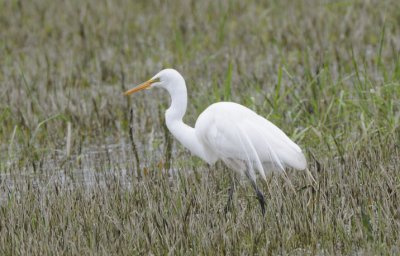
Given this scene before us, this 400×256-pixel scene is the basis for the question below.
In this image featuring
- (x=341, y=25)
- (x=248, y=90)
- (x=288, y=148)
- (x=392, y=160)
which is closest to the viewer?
(x=288, y=148)

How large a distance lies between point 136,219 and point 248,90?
10.3 ft

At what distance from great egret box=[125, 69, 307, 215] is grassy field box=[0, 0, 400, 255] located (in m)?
0.15

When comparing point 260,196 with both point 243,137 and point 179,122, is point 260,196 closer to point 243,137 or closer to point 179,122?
point 243,137

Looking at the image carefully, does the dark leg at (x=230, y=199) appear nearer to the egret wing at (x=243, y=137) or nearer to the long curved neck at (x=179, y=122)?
the egret wing at (x=243, y=137)

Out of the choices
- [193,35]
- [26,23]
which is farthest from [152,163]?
[26,23]

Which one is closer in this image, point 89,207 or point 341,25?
point 89,207

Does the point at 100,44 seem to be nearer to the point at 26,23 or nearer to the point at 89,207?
the point at 26,23

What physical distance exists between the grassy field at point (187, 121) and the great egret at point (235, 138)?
15 cm

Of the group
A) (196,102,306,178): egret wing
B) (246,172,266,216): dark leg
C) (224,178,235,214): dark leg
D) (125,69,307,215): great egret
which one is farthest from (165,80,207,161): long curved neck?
(246,172,266,216): dark leg

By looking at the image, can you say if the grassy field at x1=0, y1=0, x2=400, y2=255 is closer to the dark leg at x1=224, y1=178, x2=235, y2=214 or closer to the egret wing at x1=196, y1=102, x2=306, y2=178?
the dark leg at x1=224, y1=178, x2=235, y2=214

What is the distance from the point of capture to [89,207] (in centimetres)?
500

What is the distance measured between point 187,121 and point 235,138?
1.76m

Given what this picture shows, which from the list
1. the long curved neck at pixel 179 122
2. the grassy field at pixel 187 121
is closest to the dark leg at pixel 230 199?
the grassy field at pixel 187 121

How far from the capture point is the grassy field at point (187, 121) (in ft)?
14.8
